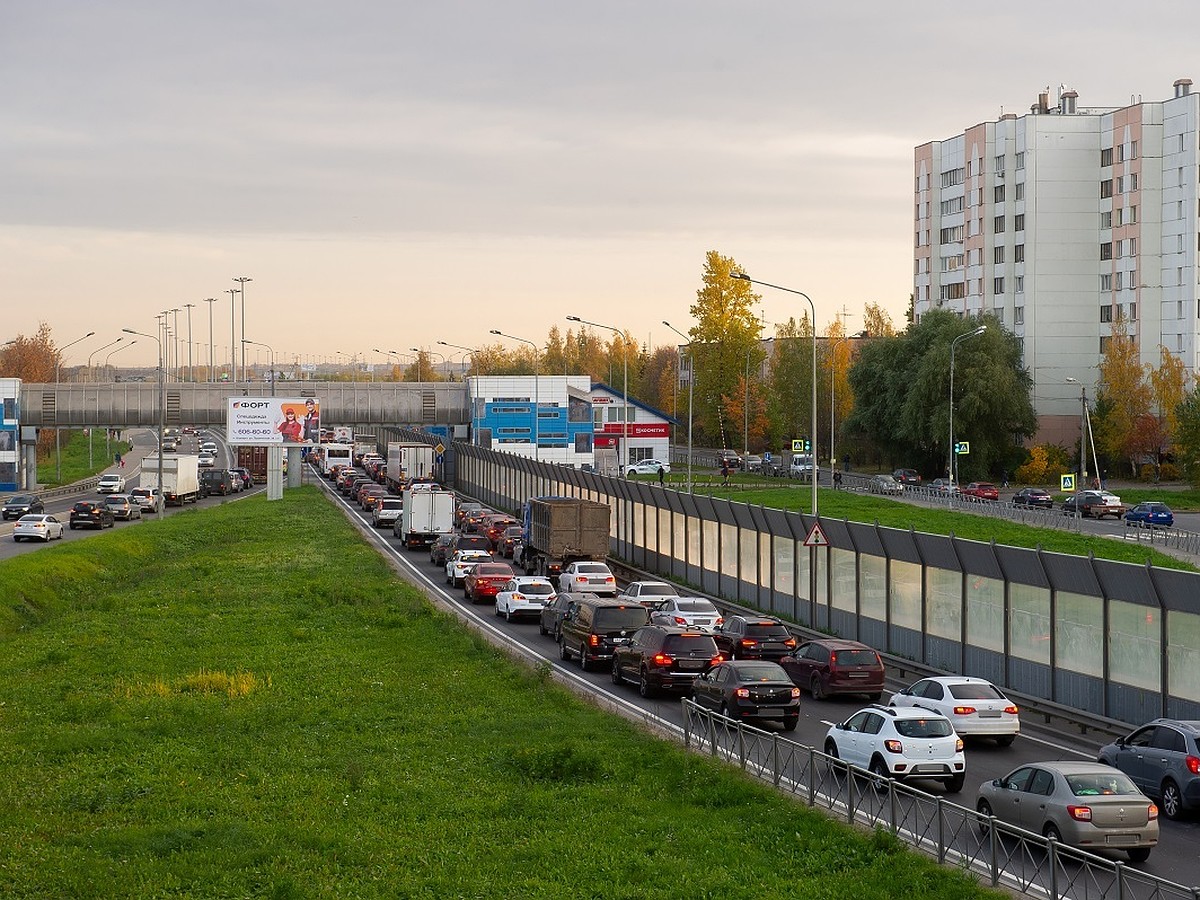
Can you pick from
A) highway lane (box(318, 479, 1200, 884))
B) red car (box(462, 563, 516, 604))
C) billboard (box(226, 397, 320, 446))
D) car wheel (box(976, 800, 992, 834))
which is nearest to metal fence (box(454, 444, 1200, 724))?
highway lane (box(318, 479, 1200, 884))

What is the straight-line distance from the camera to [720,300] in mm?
132625

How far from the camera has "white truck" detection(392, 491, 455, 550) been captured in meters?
66.1

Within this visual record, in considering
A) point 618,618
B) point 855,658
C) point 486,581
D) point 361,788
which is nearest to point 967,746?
point 855,658

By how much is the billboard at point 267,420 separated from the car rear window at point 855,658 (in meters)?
71.9

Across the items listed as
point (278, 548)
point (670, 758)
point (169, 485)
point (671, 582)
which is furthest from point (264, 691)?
point (169, 485)

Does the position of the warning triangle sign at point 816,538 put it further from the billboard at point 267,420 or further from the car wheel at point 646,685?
the billboard at point 267,420

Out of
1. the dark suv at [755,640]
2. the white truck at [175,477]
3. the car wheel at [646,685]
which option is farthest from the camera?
the white truck at [175,477]

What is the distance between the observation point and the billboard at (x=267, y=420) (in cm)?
9656

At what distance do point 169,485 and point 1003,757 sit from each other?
84.0m

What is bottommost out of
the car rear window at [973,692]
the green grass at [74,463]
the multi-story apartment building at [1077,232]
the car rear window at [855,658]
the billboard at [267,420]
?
the green grass at [74,463]

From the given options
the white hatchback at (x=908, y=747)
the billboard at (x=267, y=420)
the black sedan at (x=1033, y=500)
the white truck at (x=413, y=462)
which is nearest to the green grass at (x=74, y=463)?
the billboard at (x=267, y=420)

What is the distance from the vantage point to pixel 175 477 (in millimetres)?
100812

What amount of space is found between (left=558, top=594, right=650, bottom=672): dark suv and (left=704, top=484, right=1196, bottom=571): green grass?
15728 millimetres

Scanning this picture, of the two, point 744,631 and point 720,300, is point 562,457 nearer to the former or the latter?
point 720,300
